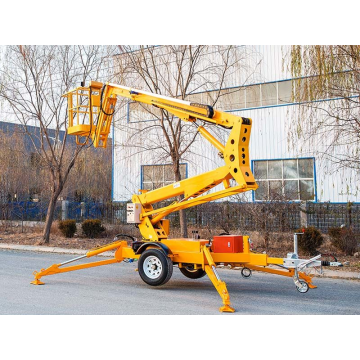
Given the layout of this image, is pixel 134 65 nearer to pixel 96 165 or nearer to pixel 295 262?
pixel 295 262

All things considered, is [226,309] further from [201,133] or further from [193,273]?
[201,133]

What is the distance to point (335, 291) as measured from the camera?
9.91m

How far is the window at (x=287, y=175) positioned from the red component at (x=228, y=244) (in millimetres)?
12885

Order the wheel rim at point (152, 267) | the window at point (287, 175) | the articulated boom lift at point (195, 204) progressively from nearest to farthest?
the articulated boom lift at point (195, 204)
the wheel rim at point (152, 267)
the window at point (287, 175)

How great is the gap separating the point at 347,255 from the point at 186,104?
824 cm

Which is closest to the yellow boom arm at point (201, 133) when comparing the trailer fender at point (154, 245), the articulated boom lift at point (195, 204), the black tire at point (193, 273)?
the articulated boom lift at point (195, 204)

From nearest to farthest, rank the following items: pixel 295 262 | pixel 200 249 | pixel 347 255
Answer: pixel 295 262
pixel 200 249
pixel 347 255

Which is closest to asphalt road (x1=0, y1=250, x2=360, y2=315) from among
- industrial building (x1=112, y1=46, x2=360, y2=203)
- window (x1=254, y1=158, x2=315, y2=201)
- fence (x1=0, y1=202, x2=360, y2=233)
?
fence (x1=0, y1=202, x2=360, y2=233)

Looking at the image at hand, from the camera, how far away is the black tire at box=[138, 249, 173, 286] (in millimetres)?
9523

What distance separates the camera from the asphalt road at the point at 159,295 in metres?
7.92

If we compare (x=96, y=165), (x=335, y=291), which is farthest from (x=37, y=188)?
(x=335, y=291)

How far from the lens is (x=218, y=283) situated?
827 cm

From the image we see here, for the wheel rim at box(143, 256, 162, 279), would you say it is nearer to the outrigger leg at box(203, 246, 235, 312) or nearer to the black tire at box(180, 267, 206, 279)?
the outrigger leg at box(203, 246, 235, 312)

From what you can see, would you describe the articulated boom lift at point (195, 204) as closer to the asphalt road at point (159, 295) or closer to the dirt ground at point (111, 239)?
the asphalt road at point (159, 295)
